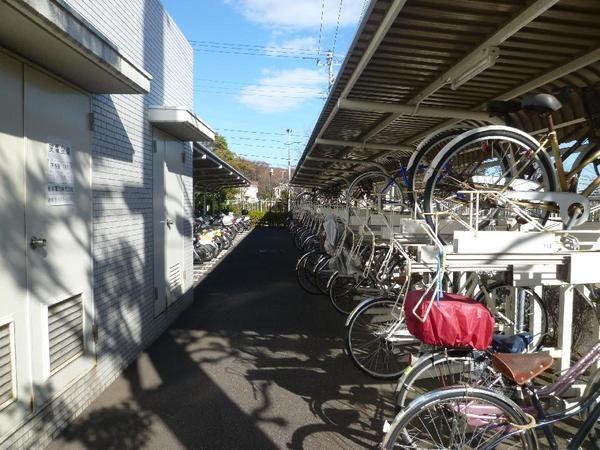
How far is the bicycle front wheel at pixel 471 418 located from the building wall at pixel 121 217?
7.54ft

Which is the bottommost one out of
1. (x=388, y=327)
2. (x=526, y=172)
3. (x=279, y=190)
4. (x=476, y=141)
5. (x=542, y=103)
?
(x=388, y=327)

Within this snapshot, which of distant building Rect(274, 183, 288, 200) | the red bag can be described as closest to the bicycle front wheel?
the red bag

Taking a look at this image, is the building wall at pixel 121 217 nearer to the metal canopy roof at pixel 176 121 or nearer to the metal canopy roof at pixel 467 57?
the metal canopy roof at pixel 176 121

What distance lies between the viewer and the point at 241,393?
402 cm

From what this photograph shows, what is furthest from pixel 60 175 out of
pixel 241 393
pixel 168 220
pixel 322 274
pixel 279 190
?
pixel 279 190

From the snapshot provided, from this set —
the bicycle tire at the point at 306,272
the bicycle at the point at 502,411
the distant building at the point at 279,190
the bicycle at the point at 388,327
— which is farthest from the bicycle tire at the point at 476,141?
the distant building at the point at 279,190

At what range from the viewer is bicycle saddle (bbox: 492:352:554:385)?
2.35m

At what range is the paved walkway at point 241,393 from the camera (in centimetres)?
329

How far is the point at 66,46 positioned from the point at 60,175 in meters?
0.99

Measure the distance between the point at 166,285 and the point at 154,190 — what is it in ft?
4.25

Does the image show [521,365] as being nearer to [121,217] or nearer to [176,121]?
[121,217]

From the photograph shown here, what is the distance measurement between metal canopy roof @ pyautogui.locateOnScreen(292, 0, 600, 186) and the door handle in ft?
8.81

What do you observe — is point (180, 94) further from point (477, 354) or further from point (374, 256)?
point (477, 354)

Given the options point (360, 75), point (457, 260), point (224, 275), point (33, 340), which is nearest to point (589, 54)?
point (360, 75)
